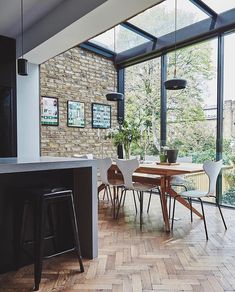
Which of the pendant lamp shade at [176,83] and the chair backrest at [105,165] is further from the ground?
the pendant lamp shade at [176,83]

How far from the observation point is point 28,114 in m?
4.83

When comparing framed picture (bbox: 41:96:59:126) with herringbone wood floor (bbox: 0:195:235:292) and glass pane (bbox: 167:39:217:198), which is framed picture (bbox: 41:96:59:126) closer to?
glass pane (bbox: 167:39:217:198)

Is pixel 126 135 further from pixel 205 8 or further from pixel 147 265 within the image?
pixel 205 8

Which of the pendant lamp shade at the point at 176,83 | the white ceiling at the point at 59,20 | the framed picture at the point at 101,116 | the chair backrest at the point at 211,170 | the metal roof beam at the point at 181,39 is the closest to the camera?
the white ceiling at the point at 59,20

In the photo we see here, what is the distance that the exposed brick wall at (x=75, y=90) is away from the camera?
17.3 ft

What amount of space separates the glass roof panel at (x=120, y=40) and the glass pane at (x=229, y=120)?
1820 millimetres

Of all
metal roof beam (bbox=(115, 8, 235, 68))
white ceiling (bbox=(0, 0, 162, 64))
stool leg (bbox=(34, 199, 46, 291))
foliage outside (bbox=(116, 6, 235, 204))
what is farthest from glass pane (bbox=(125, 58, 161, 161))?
stool leg (bbox=(34, 199, 46, 291))

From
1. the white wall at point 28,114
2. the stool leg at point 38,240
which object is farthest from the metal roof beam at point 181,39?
the stool leg at point 38,240

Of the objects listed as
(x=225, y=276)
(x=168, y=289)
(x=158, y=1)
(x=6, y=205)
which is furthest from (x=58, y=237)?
(x=158, y=1)

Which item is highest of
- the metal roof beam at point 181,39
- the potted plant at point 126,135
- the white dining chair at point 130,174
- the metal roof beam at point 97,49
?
the metal roof beam at point 97,49

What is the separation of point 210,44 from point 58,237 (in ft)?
13.3

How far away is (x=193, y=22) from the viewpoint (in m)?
4.70

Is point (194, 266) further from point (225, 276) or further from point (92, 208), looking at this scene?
point (92, 208)

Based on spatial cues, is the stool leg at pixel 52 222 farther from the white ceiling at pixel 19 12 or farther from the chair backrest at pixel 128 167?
the white ceiling at pixel 19 12
